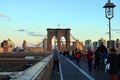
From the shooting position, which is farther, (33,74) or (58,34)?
(58,34)

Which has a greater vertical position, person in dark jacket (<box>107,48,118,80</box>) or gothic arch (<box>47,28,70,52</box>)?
gothic arch (<box>47,28,70,52</box>)

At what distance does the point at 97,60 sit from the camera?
3331cm

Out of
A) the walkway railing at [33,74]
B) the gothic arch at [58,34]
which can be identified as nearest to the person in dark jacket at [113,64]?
the walkway railing at [33,74]

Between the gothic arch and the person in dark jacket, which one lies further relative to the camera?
the gothic arch

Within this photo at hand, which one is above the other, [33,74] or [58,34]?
[58,34]

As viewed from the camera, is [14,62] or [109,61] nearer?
[109,61]

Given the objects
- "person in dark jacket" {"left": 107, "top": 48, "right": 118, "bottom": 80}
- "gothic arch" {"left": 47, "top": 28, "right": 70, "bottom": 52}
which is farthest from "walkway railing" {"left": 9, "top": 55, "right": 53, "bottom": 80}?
"gothic arch" {"left": 47, "top": 28, "right": 70, "bottom": 52}

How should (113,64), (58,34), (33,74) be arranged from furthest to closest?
(58,34) < (113,64) < (33,74)

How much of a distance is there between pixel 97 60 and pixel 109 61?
14324 mm

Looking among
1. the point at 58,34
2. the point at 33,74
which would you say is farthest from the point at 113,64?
the point at 58,34

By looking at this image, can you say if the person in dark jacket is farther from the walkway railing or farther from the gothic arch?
the gothic arch

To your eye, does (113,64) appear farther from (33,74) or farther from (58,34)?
(58,34)


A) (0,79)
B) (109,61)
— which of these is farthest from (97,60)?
(109,61)

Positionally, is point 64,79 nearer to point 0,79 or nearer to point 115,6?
point 0,79
